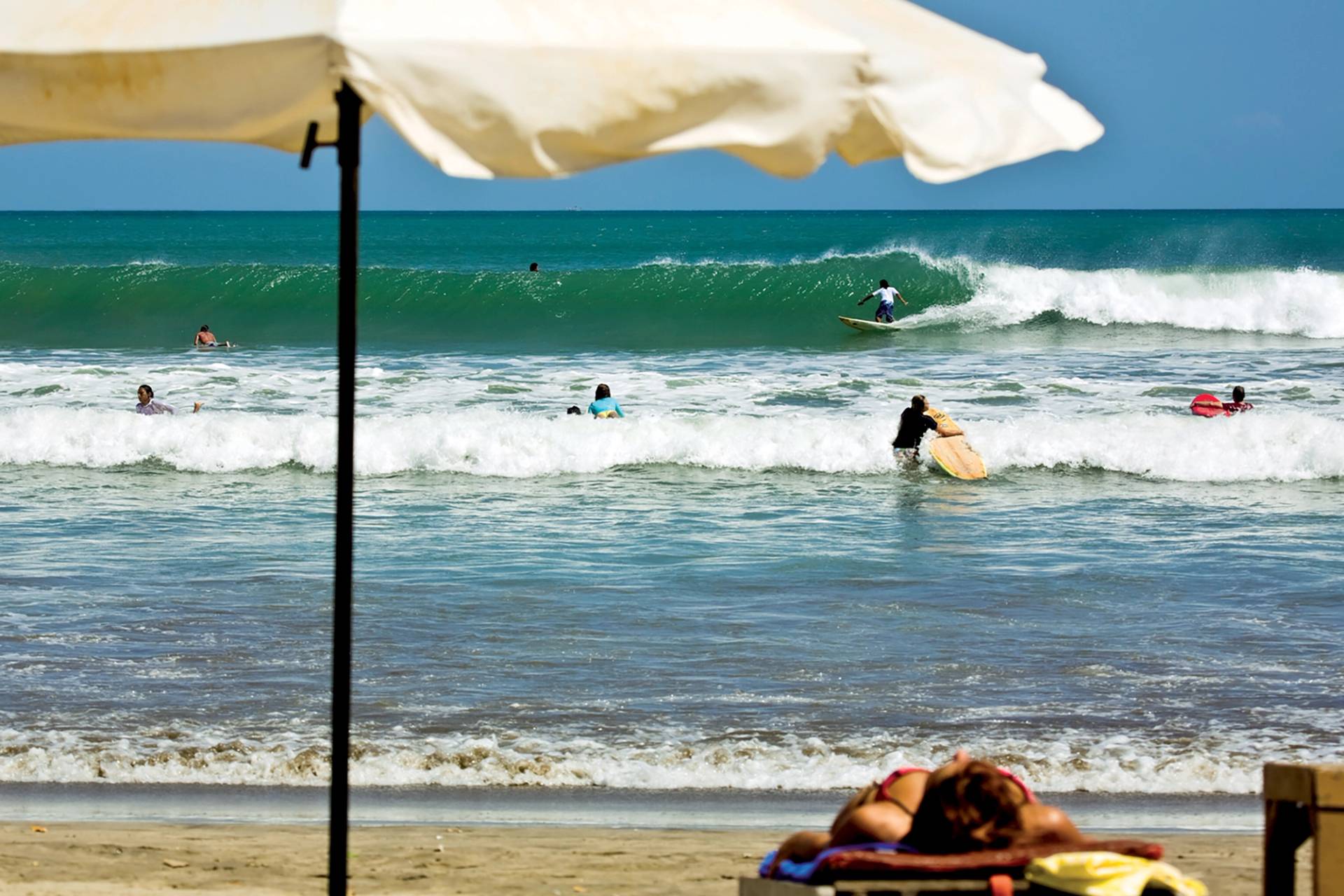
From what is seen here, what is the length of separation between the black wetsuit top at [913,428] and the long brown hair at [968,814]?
12197 mm

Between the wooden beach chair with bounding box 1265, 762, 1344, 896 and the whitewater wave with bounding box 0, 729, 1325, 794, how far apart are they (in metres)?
2.92

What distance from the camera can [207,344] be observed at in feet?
92.2

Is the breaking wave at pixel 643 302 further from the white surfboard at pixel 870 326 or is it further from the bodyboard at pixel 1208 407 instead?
the bodyboard at pixel 1208 407

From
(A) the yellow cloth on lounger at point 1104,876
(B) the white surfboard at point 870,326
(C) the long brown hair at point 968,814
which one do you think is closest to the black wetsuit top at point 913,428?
(C) the long brown hair at point 968,814

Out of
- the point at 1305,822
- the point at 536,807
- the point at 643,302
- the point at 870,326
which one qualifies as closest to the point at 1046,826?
the point at 1305,822

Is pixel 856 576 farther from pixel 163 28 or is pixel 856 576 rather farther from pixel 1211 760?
pixel 163 28

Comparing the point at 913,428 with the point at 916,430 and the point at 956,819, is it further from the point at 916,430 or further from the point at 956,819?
the point at 956,819

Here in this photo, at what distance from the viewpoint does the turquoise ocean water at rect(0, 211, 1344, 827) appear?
656cm

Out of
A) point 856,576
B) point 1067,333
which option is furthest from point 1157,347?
point 856,576

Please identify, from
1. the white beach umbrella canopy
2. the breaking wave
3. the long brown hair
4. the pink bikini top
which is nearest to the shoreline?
the pink bikini top

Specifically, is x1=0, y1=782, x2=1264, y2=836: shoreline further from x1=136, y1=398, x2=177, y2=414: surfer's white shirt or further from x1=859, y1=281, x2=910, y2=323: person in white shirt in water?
x1=859, y1=281, x2=910, y2=323: person in white shirt in water

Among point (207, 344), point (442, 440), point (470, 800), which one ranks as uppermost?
point (207, 344)

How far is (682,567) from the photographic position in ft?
33.4

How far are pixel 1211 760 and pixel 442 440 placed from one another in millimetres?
10947
